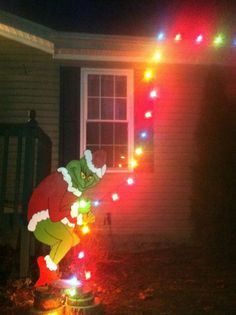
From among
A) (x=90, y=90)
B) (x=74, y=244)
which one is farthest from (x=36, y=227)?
(x=90, y=90)

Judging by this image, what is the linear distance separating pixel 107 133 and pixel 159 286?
343cm

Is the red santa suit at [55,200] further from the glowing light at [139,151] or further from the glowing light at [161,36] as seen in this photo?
the glowing light at [161,36]

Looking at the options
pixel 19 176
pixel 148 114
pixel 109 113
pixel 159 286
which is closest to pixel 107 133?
pixel 109 113

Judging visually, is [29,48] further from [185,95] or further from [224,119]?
[224,119]

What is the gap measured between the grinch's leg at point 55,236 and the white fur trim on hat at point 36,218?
0.04 metres

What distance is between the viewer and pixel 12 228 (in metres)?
6.01

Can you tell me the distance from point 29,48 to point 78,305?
5304 millimetres

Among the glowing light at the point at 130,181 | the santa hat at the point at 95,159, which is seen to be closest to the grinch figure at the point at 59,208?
the santa hat at the point at 95,159

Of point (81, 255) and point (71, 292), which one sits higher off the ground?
point (81, 255)

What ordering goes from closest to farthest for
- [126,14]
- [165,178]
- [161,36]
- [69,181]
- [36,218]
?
[36,218]
[69,181]
[161,36]
[165,178]
[126,14]

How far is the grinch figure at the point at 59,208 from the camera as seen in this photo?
15.6ft

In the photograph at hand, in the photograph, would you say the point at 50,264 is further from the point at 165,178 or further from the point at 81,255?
the point at 165,178

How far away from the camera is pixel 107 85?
339 inches

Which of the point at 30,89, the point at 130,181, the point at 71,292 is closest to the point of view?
the point at 71,292
